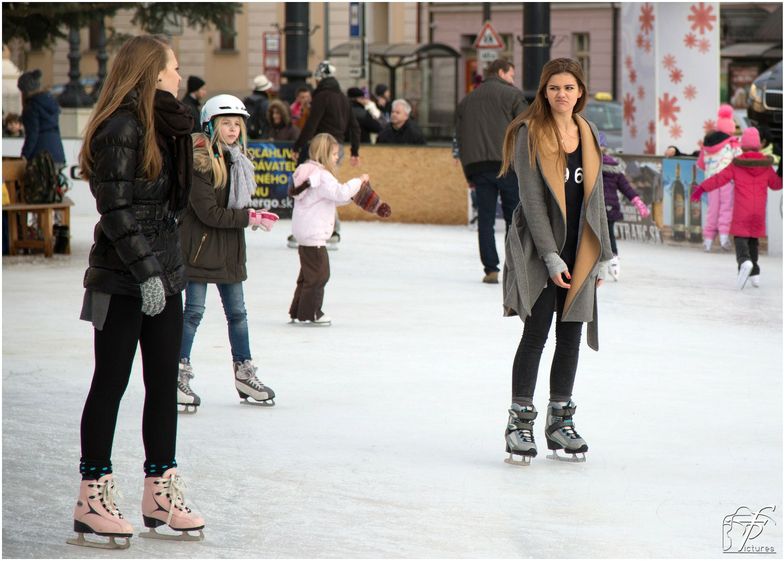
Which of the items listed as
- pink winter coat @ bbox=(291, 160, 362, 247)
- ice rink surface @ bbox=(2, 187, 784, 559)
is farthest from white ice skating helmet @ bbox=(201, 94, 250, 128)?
pink winter coat @ bbox=(291, 160, 362, 247)

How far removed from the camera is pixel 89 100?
2534cm

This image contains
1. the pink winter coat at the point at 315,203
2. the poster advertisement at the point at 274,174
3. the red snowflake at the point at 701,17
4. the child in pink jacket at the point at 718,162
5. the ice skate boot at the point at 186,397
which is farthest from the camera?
the poster advertisement at the point at 274,174

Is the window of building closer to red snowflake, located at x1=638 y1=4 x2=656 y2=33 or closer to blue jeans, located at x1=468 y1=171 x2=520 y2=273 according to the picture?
red snowflake, located at x1=638 y1=4 x2=656 y2=33

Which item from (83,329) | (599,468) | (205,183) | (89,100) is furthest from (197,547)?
(89,100)

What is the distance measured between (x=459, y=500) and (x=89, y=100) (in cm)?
2078

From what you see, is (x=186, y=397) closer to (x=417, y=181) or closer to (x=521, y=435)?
(x=521, y=435)

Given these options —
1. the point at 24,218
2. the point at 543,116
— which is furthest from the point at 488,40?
the point at 543,116

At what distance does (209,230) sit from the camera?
7121 mm

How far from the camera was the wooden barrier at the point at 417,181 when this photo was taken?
18531mm

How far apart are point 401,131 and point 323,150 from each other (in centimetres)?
936

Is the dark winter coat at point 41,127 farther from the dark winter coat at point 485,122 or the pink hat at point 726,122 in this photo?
the pink hat at point 726,122

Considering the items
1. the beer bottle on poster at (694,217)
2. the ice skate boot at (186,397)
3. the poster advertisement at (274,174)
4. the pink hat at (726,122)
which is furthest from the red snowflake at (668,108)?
the ice skate boot at (186,397)

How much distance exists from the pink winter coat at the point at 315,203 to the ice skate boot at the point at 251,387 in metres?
2.68

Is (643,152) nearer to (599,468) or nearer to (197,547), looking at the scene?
(599,468)
